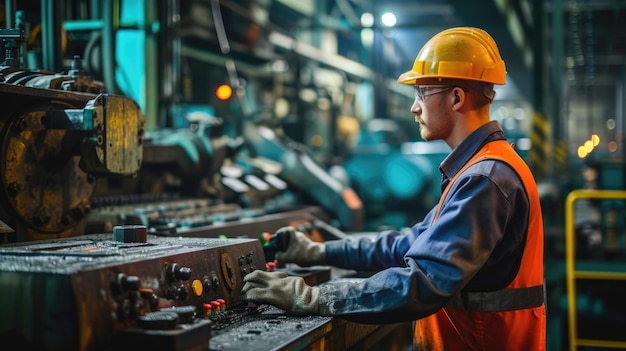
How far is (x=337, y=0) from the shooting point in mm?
11500

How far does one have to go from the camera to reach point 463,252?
1951 millimetres

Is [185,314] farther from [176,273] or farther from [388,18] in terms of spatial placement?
[388,18]

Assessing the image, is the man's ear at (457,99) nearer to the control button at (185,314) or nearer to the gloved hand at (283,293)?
the gloved hand at (283,293)

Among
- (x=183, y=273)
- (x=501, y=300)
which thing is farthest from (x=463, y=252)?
(x=183, y=273)

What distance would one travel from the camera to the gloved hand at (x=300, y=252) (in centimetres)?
279

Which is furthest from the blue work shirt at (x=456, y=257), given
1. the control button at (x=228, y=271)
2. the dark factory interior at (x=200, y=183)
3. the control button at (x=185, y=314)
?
the control button at (x=185, y=314)

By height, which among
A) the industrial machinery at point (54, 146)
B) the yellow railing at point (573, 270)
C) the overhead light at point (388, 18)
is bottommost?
the yellow railing at point (573, 270)

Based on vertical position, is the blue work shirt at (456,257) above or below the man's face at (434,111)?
below

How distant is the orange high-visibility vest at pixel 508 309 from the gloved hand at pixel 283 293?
17.2 inches

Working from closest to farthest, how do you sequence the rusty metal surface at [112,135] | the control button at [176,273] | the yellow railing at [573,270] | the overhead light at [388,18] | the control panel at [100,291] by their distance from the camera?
the control panel at [100,291], the control button at [176,273], the rusty metal surface at [112,135], the yellow railing at [573,270], the overhead light at [388,18]

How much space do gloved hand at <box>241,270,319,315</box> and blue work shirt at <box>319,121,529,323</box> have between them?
0.13ft

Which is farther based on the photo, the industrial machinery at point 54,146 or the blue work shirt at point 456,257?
the industrial machinery at point 54,146

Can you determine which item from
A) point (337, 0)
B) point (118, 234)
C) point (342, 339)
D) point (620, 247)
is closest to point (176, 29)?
point (118, 234)

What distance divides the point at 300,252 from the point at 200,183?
137 centimetres
